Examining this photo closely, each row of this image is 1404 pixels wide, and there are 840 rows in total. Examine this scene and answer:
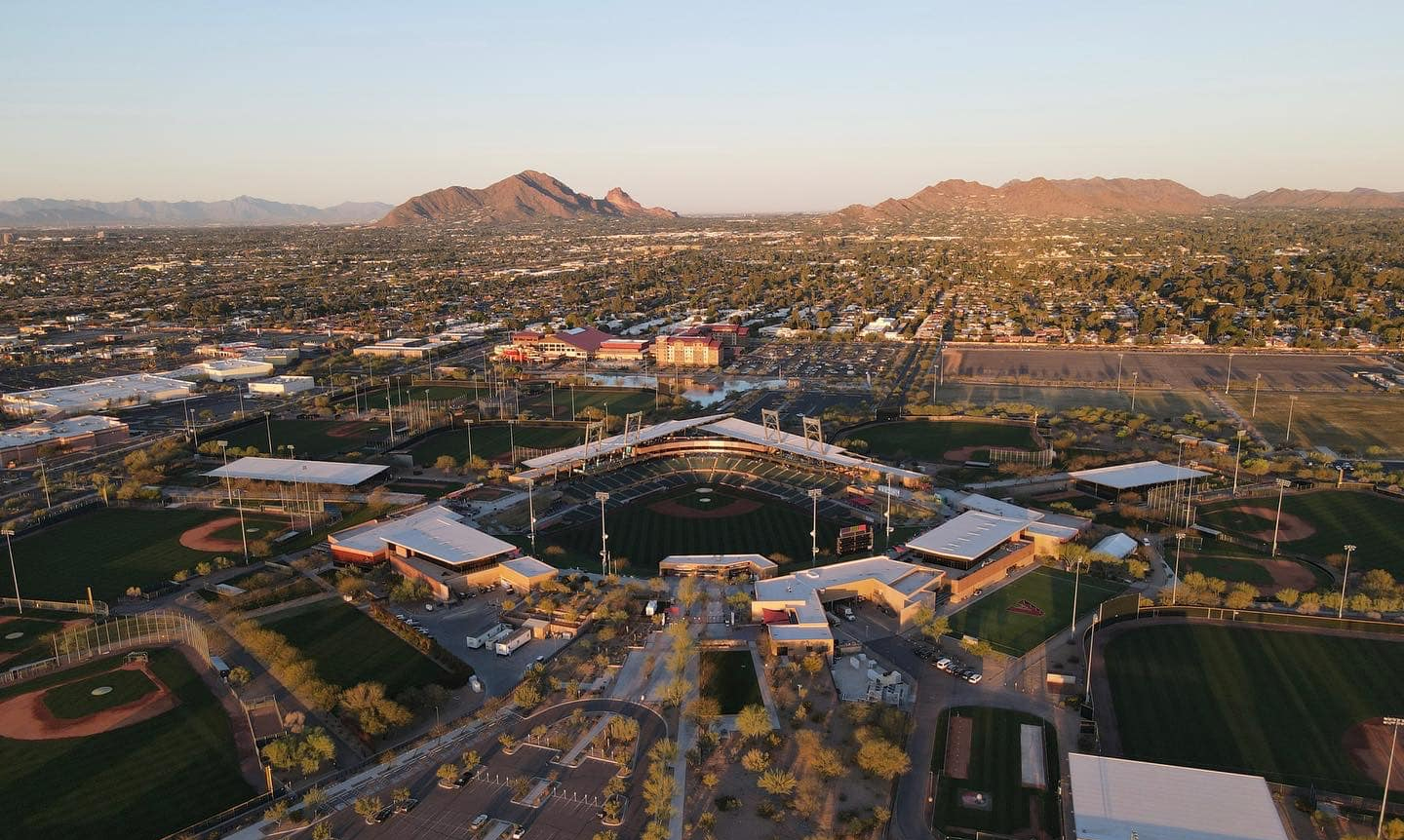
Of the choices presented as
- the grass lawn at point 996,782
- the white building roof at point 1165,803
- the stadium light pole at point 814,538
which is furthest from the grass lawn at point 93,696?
the white building roof at point 1165,803

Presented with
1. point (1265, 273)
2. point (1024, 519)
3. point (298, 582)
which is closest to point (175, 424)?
point (298, 582)

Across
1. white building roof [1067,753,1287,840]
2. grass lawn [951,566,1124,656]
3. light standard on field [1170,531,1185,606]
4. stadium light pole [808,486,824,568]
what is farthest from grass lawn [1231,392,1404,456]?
white building roof [1067,753,1287,840]

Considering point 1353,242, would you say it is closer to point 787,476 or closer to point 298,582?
point 787,476

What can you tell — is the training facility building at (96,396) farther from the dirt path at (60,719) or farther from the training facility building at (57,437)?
the dirt path at (60,719)

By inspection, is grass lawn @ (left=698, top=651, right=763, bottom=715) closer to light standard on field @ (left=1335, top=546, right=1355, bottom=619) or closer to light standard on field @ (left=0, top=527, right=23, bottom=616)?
light standard on field @ (left=1335, top=546, right=1355, bottom=619)

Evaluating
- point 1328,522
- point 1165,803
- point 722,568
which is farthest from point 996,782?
point 1328,522

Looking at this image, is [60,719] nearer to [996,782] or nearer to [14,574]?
[14,574]

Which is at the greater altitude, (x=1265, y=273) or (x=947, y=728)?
→ (x=1265, y=273)
